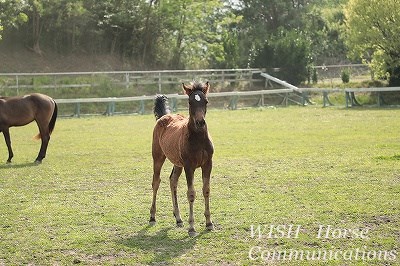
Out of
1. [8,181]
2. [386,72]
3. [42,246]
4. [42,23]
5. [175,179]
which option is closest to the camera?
[42,246]

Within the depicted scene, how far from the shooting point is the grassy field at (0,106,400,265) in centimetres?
733

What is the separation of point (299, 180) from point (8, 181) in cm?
609

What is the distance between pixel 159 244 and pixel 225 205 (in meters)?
2.20

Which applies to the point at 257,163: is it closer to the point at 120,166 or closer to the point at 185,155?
the point at 120,166

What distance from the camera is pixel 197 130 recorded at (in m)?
8.30

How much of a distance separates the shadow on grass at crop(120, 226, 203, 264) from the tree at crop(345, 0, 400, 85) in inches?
1173

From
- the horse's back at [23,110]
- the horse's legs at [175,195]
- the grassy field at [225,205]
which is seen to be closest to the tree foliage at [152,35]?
the horse's back at [23,110]

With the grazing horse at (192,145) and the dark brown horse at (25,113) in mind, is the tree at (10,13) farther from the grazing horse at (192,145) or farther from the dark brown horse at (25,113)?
the grazing horse at (192,145)

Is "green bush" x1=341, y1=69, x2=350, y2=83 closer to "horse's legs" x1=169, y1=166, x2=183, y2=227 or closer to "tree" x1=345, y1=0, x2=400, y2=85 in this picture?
"tree" x1=345, y1=0, x2=400, y2=85

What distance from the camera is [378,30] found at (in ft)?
117

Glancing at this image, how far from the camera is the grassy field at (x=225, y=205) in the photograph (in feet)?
24.1

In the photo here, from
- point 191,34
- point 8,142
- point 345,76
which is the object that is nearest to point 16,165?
point 8,142

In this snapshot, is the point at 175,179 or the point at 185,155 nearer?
the point at 185,155

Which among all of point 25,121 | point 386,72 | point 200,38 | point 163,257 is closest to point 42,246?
point 163,257
